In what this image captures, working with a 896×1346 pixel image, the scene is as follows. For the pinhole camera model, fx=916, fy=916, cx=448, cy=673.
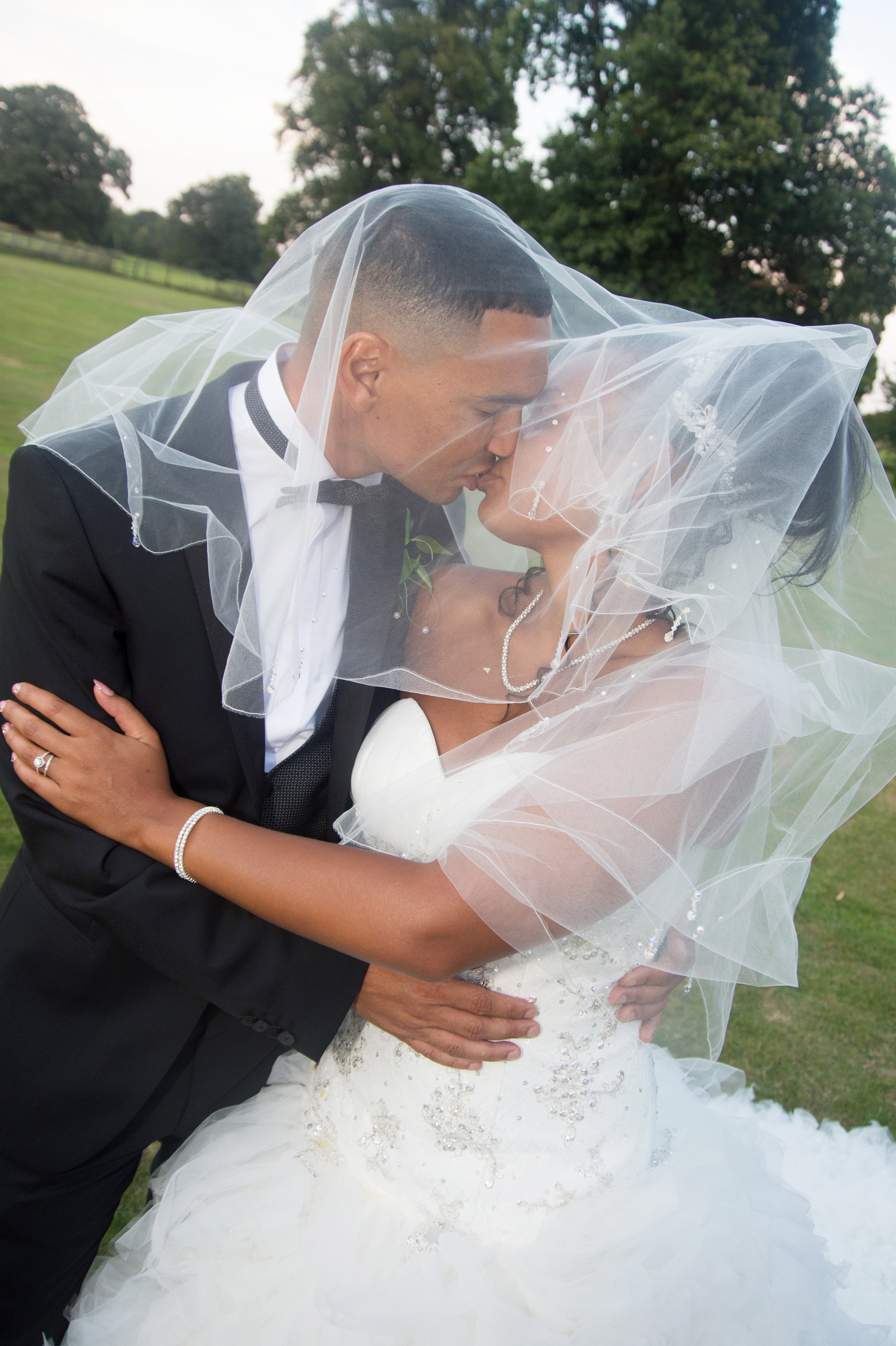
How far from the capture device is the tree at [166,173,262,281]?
76188 millimetres

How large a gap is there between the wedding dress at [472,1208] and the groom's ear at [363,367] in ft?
2.61

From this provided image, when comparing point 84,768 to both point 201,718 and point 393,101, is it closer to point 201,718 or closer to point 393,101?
point 201,718

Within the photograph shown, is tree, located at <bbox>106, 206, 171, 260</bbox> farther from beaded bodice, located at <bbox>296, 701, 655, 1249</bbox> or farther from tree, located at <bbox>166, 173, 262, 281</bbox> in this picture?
beaded bodice, located at <bbox>296, 701, 655, 1249</bbox>

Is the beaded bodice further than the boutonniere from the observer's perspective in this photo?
No

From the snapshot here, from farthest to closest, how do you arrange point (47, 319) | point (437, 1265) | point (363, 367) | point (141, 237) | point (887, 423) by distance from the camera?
1. point (141, 237)
2. point (47, 319)
3. point (887, 423)
4. point (363, 367)
5. point (437, 1265)

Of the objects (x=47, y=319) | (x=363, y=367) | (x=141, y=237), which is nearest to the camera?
(x=363, y=367)

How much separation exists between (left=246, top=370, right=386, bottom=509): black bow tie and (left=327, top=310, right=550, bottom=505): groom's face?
0.11 meters

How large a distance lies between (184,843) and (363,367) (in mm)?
1140

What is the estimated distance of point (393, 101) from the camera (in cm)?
3722

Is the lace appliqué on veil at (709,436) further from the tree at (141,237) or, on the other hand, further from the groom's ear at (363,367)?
the tree at (141,237)

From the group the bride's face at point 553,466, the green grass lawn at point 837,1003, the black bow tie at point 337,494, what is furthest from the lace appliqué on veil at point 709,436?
the green grass lawn at point 837,1003

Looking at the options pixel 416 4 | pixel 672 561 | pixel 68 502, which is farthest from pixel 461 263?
pixel 416 4

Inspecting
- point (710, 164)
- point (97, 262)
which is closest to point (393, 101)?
point (97, 262)

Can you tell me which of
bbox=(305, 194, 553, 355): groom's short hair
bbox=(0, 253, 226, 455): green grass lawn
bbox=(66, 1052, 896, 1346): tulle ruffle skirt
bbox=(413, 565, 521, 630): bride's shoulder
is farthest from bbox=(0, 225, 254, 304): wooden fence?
bbox=(66, 1052, 896, 1346): tulle ruffle skirt
